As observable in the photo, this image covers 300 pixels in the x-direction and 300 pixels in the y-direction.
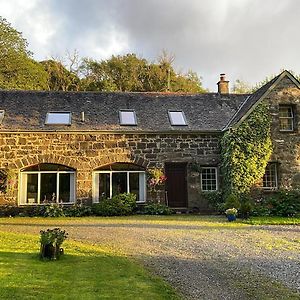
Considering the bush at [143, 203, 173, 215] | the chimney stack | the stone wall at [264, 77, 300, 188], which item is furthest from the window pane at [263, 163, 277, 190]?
the chimney stack

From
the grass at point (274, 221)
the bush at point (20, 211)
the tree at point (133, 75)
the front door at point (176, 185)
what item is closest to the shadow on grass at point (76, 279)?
the grass at point (274, 221)

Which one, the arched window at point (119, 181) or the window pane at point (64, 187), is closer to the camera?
the window pane at point (64, 187)

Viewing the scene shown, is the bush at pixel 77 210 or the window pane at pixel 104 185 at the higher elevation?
the window pane at pixel 104 185

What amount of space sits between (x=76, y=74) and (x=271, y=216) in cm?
2860

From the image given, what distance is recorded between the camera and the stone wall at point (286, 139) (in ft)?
59.9

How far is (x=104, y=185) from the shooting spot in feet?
60.2

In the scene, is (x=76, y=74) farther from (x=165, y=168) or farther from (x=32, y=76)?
(x=165, y=168)

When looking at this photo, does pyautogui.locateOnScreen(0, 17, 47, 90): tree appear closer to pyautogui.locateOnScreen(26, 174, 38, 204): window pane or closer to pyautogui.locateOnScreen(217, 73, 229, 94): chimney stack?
pyautogui.locateOnScreen(26, 174, 38, 204): window pane

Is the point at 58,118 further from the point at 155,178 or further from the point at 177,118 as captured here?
the point at 177,118

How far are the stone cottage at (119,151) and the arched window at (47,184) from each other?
45 millimetres

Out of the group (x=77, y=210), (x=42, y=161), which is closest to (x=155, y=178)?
(x=77, y=210)

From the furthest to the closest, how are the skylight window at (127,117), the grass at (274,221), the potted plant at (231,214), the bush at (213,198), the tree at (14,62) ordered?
the tree at (14,62) → the skylight window at (127,117) → the bush at (213,198) → the potted plant at (231,214) → the grass at (274,221)

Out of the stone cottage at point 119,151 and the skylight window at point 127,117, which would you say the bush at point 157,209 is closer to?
the stone cottage at point 119,151

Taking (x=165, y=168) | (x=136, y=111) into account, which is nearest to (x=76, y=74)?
(x=136, y=111)
